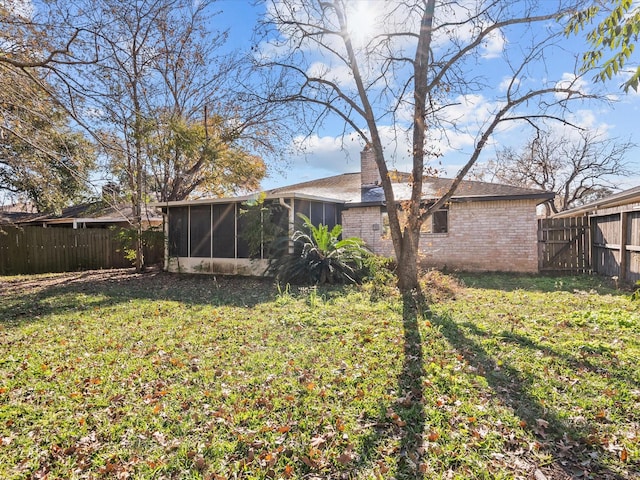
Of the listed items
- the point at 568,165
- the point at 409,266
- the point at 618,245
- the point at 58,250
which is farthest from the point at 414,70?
the point at 568,165

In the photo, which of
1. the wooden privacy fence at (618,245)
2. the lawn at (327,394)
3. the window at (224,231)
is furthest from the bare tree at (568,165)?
the lawn at (327,394)

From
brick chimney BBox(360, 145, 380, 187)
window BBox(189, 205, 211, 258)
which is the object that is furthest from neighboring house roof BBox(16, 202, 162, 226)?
brick chimney BBox(360, 145, 380, 187)

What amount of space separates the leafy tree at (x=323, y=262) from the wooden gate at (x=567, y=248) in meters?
6.17

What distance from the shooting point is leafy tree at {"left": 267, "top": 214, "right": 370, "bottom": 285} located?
9.59 m

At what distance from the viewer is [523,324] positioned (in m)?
5.36

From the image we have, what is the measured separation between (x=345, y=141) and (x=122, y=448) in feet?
25.0

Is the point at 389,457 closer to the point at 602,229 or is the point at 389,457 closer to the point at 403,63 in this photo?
the point at 403,63

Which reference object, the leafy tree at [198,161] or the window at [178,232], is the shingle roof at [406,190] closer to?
the leafy tree at [198,161]

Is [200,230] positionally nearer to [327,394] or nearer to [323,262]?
[323,262]

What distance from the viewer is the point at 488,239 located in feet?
38.9

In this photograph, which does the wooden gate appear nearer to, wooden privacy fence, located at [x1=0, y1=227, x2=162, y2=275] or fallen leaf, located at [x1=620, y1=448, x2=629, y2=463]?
fallen leaf, located at [x1=620, y1=448, x2=629, y2=463]

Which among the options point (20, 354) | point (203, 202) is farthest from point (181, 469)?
point (203, 202)

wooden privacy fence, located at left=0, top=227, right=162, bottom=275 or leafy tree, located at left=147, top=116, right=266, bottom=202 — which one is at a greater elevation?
leafy tree, located at left=147, top=116, right=266, bottom=202

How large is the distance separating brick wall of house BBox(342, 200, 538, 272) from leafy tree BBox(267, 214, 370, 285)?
2031mm
